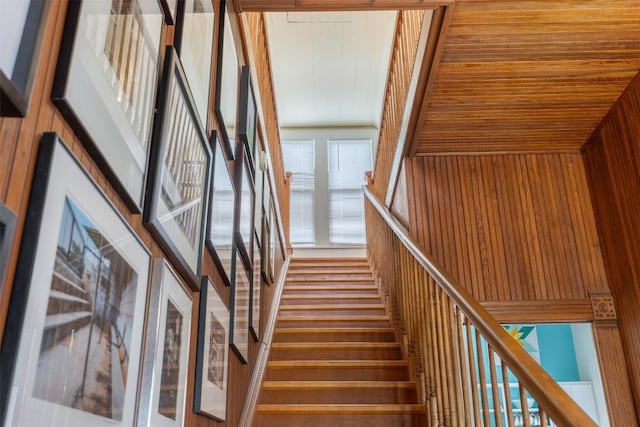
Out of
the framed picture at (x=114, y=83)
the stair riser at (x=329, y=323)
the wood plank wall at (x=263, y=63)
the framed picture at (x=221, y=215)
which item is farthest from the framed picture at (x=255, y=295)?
the framed picture at (x=114, y=83)

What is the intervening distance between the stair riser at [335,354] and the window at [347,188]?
4.15 metres

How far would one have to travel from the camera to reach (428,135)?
3943 millimetres

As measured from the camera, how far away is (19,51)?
78cm

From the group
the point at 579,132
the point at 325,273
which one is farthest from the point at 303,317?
the point at 579,132

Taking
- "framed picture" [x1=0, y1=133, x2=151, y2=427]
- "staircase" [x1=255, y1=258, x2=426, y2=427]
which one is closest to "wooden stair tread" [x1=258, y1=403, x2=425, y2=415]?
"staircase" [x1=255, y1=258, x2=426, y2=427]

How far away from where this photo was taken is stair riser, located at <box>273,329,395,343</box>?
3941mm

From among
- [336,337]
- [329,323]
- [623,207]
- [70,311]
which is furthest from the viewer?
[329,323]

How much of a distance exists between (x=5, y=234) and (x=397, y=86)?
404 centimetres

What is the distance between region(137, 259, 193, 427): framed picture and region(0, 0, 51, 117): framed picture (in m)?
0.63

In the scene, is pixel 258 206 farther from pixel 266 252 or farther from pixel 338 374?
pixel 338 374

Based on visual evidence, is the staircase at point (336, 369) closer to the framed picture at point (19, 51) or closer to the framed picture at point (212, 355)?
the framed picture at point (212, 355)

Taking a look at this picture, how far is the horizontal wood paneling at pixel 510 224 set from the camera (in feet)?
12.7

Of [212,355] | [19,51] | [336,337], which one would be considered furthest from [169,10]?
[336,337]

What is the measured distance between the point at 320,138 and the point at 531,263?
16.6 ft
